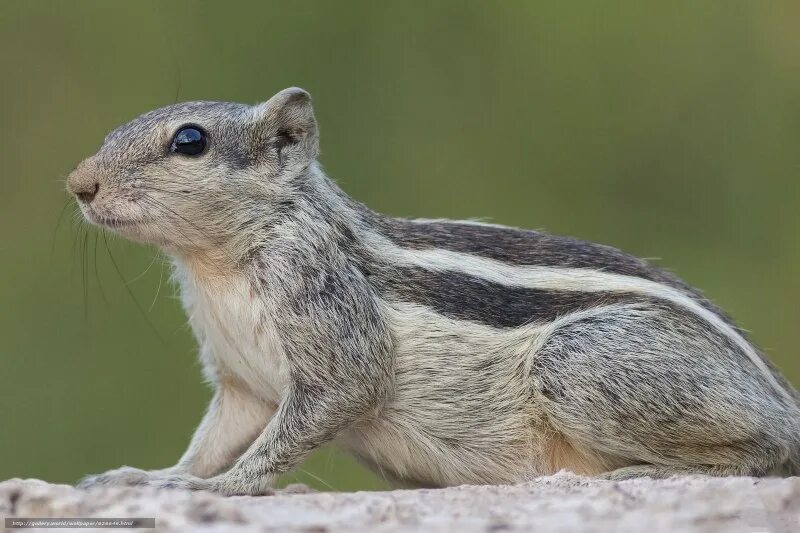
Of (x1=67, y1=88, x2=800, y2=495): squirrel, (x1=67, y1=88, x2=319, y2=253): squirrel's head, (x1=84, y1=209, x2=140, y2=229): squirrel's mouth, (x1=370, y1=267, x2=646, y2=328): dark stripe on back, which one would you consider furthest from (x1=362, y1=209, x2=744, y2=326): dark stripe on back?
(x1=84, y1=209, x2=140, y2=229): squirrel's mouth

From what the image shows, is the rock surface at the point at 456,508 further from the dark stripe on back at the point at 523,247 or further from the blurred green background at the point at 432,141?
the blurred green background at the point at 432,141

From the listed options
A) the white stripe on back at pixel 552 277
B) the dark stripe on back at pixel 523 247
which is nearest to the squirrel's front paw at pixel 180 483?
the white stripe on back at pixel 552 277

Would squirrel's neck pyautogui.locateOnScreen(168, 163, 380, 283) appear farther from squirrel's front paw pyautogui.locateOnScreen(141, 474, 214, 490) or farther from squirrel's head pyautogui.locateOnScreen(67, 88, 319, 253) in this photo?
squirrel's front paw pyautogui.locateOnScreen(141, 474, 214, 490)

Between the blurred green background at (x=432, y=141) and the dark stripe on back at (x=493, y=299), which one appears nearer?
the dark stripe on back at (x=493, y=299)

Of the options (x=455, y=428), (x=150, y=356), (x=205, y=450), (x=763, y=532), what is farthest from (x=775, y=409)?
(x=150, y=356)

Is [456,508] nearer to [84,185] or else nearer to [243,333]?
[243,333]

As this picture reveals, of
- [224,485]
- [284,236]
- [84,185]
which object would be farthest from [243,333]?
[84,185]

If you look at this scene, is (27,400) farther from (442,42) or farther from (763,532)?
(763,532)

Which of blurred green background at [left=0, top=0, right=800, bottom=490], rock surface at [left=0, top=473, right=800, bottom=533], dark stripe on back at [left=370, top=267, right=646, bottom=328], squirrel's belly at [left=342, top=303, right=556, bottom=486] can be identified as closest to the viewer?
rock surface at [left=0, top=473, right=800, bottom=533]
